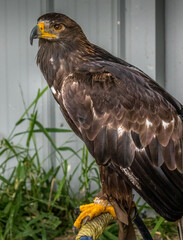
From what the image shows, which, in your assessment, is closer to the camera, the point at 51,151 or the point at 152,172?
the point at 152,172

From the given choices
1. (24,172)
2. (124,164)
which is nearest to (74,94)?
(124,164)

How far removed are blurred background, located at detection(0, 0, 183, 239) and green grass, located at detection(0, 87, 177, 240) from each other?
0.13ft

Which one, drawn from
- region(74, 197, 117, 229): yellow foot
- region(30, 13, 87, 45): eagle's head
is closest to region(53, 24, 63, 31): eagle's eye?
region(30, 13, 87, 45): eagle's head

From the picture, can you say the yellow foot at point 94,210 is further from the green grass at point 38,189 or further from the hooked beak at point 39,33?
the hooked beak at point 39,33

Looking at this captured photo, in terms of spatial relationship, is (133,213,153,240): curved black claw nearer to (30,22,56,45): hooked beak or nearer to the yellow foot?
the yellow foot

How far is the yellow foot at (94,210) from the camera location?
2.78 metres

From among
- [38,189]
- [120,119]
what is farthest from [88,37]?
[120,119]

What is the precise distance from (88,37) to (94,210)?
1836 millimetres

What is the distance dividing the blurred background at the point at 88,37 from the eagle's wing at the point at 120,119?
1292mm

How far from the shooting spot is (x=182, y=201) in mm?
2689

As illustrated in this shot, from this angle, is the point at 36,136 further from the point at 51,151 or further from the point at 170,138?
the point at 170,138

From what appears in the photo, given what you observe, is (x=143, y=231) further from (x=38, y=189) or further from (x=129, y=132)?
(x=38, y=189)

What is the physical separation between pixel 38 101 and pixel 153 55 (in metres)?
1.10

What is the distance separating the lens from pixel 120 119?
107 inches
